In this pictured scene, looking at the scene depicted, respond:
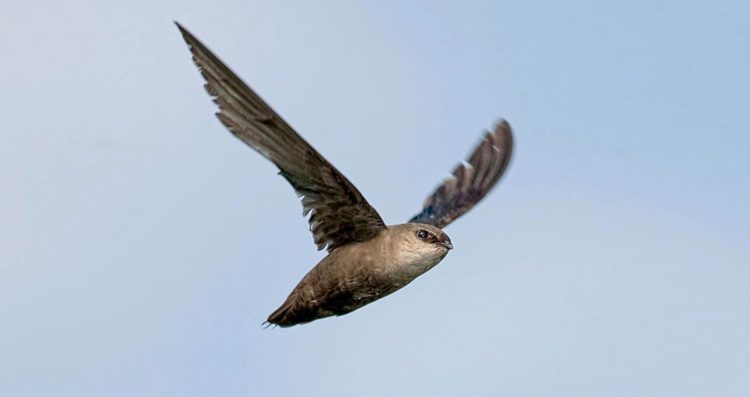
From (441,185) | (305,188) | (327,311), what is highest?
(441,185)

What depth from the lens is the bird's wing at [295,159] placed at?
41.0 feet

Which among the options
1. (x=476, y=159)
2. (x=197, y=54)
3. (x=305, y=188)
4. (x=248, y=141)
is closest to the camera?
(x=197, y=54)

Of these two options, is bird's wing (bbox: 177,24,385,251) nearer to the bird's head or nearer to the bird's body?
the bird's body

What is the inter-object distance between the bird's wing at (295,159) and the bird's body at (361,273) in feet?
0.61

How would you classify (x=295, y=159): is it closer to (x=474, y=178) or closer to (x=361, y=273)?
(x=361, y=273)

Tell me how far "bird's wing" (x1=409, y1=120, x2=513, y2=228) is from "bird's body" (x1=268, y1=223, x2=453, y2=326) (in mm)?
2945

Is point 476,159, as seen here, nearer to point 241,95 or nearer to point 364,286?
point 364,286

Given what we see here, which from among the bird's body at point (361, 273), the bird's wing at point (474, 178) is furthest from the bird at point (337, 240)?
the bird's wing at point (474, 178)

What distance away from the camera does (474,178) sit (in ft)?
58.7

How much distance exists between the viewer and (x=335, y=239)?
14.6 metres

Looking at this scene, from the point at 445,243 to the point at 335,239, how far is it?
118 centimetres

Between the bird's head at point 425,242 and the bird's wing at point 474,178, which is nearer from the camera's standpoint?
the bird's head at point 425,242

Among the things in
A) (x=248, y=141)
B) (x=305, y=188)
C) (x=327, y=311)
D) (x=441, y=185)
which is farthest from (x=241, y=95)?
(x=441, y=185)

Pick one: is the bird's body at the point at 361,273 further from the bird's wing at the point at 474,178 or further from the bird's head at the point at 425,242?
the bird's wing at the point at 474,178
